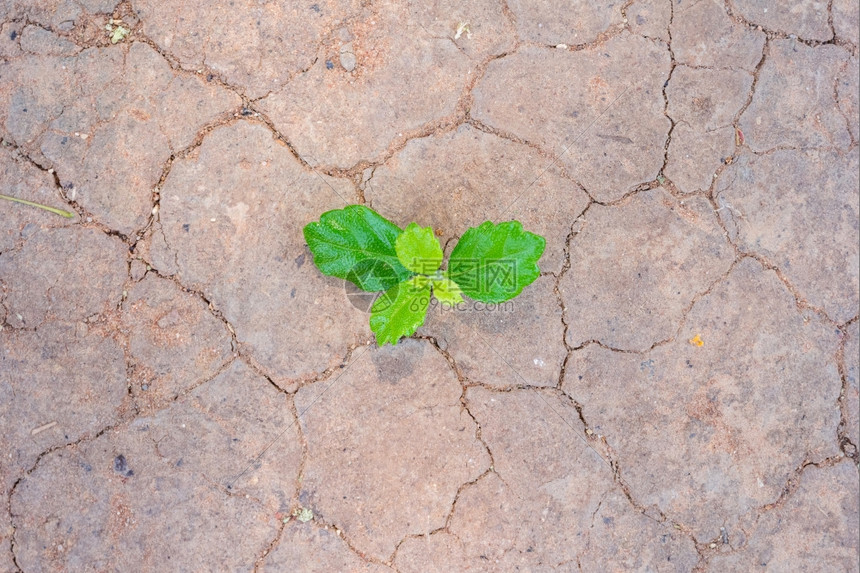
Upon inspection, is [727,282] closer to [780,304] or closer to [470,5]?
[780,304]

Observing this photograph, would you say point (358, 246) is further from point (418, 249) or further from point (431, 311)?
point (431, 311)

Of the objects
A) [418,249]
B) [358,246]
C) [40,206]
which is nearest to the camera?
[418,249]

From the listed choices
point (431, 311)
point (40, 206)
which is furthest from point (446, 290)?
point (40, 206)

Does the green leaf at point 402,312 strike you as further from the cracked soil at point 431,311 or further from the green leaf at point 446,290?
the cracked soil at point 431,311

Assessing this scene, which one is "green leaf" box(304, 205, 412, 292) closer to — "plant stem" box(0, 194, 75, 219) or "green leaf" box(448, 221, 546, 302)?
"green leaf" box(448, 221, 546, 302)

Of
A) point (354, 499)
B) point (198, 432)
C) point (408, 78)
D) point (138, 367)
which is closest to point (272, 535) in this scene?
point (354, 499)

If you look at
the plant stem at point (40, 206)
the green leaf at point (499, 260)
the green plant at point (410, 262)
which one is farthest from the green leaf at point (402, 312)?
the plant stem at point (40, 206)
